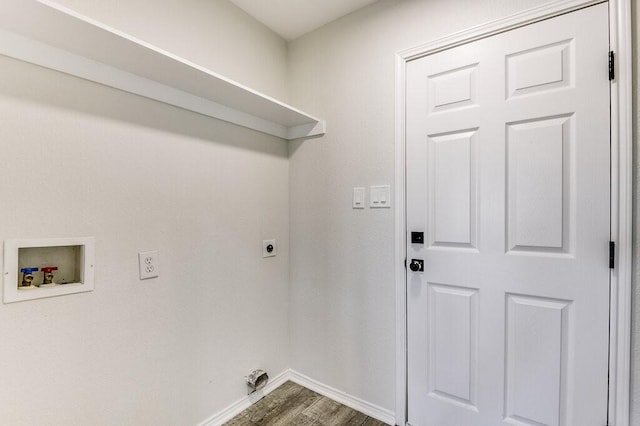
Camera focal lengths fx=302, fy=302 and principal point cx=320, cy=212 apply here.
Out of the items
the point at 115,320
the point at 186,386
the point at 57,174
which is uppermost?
the point at 57,174

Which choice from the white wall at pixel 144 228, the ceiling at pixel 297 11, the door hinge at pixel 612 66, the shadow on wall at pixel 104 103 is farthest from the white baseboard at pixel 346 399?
the ceiling at pixel 297 11

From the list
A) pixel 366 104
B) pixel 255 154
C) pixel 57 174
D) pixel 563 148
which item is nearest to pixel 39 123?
pixel 57 174

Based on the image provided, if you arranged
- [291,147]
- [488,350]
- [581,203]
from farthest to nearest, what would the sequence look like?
1. [291,147]
2. [488,350]
3. [581,203]

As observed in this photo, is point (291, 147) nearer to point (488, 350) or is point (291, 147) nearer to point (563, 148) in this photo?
point (563, 148)

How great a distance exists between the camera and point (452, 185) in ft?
5.03

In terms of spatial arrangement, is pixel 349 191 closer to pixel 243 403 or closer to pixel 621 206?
pixel 621 206

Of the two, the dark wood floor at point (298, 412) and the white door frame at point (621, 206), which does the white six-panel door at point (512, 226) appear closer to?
the white door frame at point (621, 206)

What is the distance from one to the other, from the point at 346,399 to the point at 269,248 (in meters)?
1.07

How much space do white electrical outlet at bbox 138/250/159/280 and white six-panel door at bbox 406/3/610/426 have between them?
1.30 m

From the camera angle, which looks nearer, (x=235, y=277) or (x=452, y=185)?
→ (x=452, y=185)

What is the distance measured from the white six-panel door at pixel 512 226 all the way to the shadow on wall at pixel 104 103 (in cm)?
109

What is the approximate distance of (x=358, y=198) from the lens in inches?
72.6

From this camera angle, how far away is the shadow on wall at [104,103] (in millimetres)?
1070

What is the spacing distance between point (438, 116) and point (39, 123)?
1.72 meters
